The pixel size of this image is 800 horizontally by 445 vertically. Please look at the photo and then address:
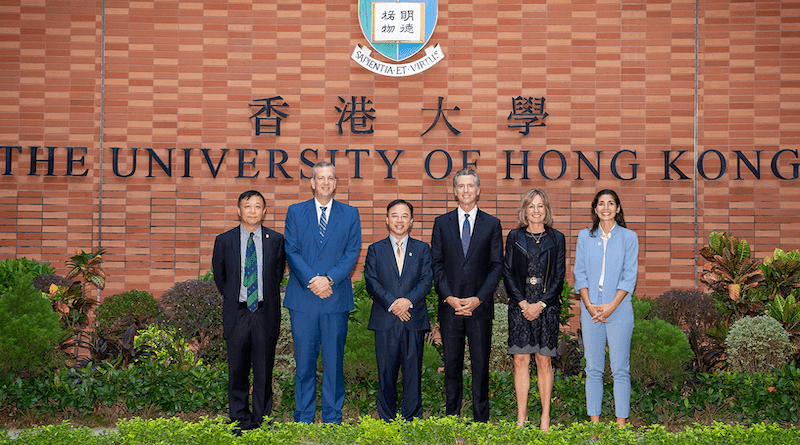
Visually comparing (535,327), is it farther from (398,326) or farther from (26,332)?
(26,332)

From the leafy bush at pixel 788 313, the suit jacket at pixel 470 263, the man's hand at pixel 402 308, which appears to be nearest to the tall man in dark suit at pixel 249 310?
the man's hand at pixel 402 308

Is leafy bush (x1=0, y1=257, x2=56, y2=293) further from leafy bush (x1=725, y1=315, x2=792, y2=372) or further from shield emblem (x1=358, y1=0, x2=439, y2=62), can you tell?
leafy bush (x1=725, y1=315, x2=792, y2=372)

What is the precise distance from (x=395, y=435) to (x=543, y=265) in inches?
74.5

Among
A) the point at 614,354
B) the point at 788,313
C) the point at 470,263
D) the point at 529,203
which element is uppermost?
the point at 529,203

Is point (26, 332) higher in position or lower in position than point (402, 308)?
lower

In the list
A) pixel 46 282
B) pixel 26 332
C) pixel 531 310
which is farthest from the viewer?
pixel 46 282


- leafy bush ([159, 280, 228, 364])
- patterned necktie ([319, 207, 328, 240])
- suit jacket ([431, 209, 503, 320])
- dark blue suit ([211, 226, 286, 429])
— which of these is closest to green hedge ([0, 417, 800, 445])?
dark blue suit ([211, 226, 286, 429])

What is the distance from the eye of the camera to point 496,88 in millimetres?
7812

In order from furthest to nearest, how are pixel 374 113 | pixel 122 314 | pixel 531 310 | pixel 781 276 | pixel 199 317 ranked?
pixel 374 113 < pixel 781 276 < pixel 122 314 < pixel 199 317 < pixel 531 310

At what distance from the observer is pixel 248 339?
4926mm

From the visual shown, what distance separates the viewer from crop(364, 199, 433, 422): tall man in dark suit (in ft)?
16.4

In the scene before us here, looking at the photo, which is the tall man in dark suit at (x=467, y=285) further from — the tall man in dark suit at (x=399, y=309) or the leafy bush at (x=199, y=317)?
the leafy bush at (x=199, y=317)

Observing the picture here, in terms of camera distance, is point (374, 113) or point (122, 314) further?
point (374, 113)

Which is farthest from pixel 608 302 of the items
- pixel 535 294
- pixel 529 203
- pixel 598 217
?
pixel 529 203
